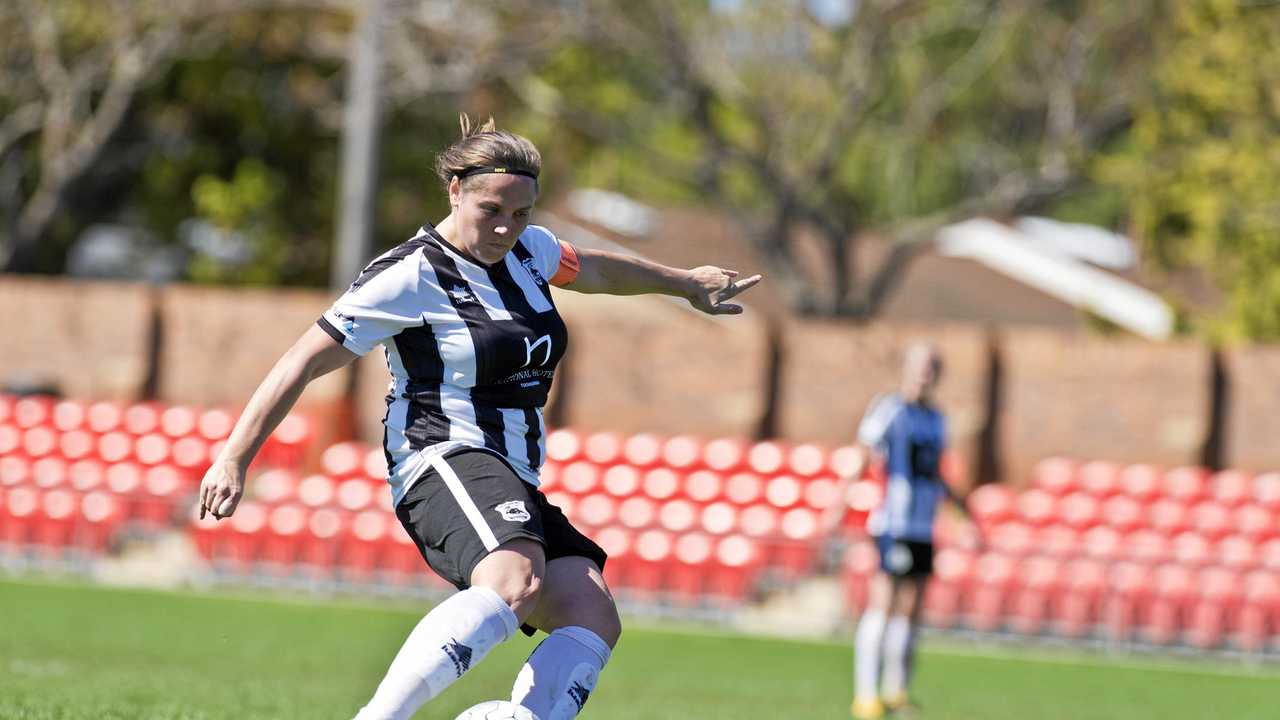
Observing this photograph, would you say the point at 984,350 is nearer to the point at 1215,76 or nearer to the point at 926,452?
the point at 1215,76

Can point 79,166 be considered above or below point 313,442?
above

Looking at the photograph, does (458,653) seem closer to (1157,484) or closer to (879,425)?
(879,425)

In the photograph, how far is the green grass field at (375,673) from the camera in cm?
834

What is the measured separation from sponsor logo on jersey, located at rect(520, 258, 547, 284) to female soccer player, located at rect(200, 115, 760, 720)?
0.04ft

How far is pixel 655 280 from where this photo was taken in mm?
5336

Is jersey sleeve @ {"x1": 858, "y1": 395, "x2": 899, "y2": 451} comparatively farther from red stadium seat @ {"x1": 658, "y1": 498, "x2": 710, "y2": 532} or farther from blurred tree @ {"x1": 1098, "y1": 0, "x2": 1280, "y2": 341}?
blurred tree @ {"x1": 1098, "y1": 0, "x2": 1280, "y2": 341}

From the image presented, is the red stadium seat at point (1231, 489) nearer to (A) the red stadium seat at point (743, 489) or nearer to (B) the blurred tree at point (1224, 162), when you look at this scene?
(A) the red stadium seat at point (743, 489)

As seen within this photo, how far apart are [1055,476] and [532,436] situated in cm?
1745

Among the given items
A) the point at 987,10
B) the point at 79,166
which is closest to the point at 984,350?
the point at 987,10

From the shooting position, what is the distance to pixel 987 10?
3091 centimetres

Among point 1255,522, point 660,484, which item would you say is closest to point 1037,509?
point 1255,522

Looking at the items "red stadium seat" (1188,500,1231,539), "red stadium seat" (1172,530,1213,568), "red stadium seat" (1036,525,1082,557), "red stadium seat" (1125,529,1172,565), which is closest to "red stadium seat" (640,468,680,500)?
"red stadium seat" (1036,525,1082,557)

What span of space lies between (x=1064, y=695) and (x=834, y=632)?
4.73 metres

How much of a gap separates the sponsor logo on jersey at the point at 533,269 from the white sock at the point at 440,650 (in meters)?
0.93
